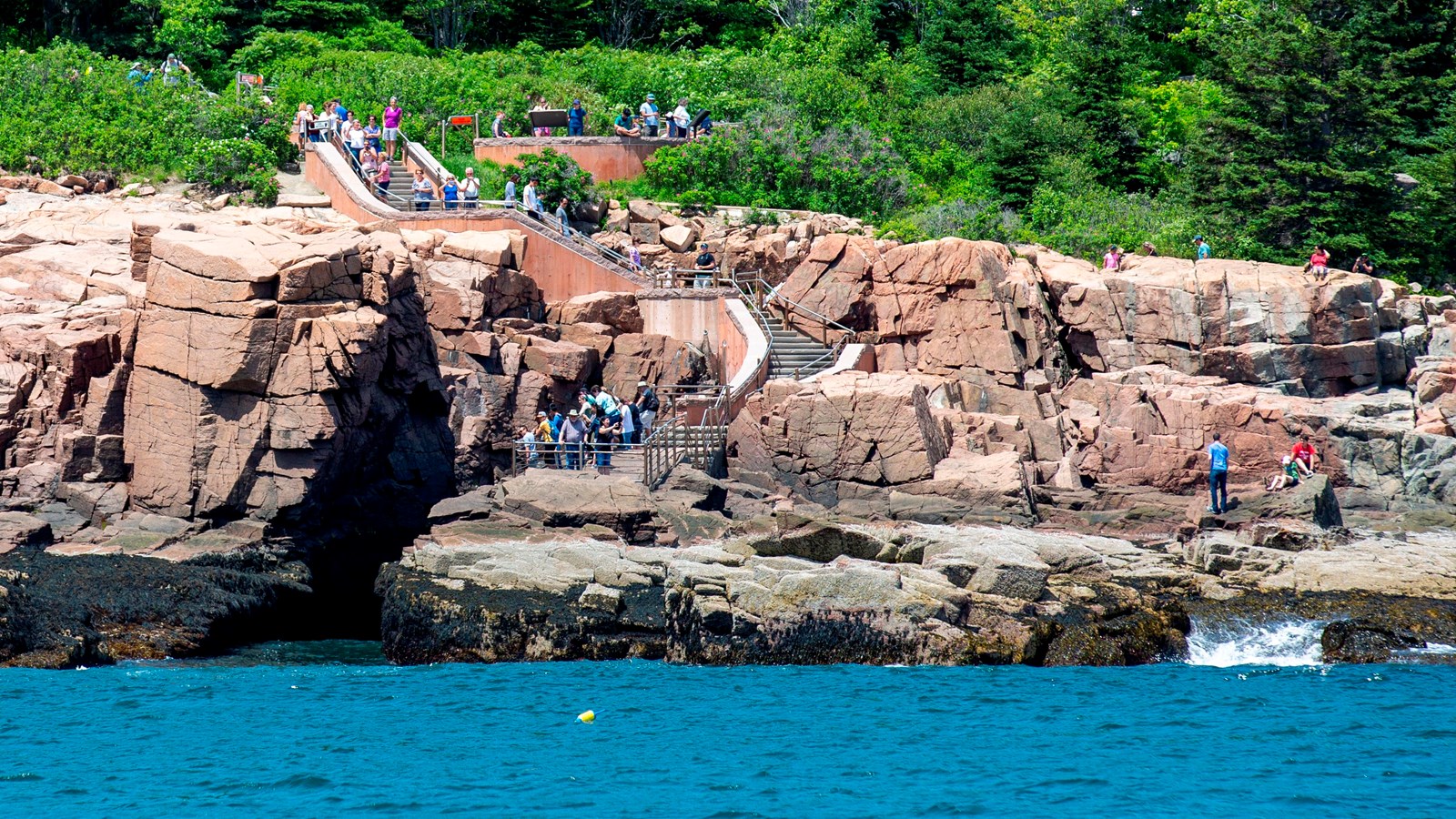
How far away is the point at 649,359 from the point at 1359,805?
1878 cm

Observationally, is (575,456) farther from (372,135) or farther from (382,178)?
(372,135)

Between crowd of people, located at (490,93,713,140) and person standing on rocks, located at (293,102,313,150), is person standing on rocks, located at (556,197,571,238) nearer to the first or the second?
crowd of people, located at (490,93,713,140)

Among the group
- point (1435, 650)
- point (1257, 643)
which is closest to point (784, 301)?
point (1257, 643)

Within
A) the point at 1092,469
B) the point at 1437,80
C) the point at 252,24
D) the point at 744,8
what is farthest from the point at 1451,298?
the point at 252,24

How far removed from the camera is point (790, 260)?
39.8 m

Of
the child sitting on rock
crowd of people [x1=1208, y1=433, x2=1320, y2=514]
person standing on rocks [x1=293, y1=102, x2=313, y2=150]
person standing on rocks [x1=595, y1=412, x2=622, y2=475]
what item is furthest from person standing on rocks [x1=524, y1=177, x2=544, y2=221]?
the child sitting on rock

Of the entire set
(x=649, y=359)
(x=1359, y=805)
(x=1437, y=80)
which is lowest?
(x=1359, y=805)

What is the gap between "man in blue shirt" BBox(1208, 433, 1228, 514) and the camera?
1266 inches

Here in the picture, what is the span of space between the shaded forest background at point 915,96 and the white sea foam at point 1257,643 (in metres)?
15.8

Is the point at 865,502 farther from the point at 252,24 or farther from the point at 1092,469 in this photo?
Result: the point at 252,24

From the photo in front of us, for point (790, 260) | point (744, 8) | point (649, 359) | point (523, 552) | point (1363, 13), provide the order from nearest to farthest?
1. point (523, 552)
2. point (649, 359)
3. point (790, 260)
4. point (1363, 13)
5. point (744, 8)

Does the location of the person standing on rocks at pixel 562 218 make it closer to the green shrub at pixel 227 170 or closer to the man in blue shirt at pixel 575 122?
the man in blue shirt at pixel 575 122

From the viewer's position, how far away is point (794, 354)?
123 ft

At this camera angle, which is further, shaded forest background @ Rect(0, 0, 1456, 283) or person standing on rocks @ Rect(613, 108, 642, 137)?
person standing on rocks @ Rect(613, 108, 642, 137)
